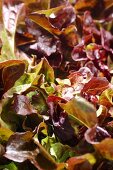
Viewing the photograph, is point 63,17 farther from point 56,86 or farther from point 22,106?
point 22,106

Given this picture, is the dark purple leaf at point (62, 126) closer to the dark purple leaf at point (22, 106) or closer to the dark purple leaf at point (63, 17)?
the dark purple leaf at point (22, 106)

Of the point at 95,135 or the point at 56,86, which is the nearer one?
the point at 95,135

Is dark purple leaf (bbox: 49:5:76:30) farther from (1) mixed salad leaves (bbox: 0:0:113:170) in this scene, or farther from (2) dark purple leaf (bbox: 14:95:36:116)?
(2) dark purple leaf (bbox: 14:95:36:116)

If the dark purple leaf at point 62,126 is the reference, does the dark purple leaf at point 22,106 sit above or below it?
above

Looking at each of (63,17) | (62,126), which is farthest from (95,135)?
(63,17)

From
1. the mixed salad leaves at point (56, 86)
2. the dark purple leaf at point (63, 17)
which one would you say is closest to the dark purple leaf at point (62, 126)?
the mixed salad leaves at point (56, 86)

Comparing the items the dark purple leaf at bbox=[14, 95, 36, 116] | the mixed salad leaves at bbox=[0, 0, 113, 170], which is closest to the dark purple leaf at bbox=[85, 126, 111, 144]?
the mixed salad leaves at bbox=[0, 0, 113, 170]

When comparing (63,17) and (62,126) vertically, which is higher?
(63,17)

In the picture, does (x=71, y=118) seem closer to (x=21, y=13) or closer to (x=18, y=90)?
(x=18, y=90)
